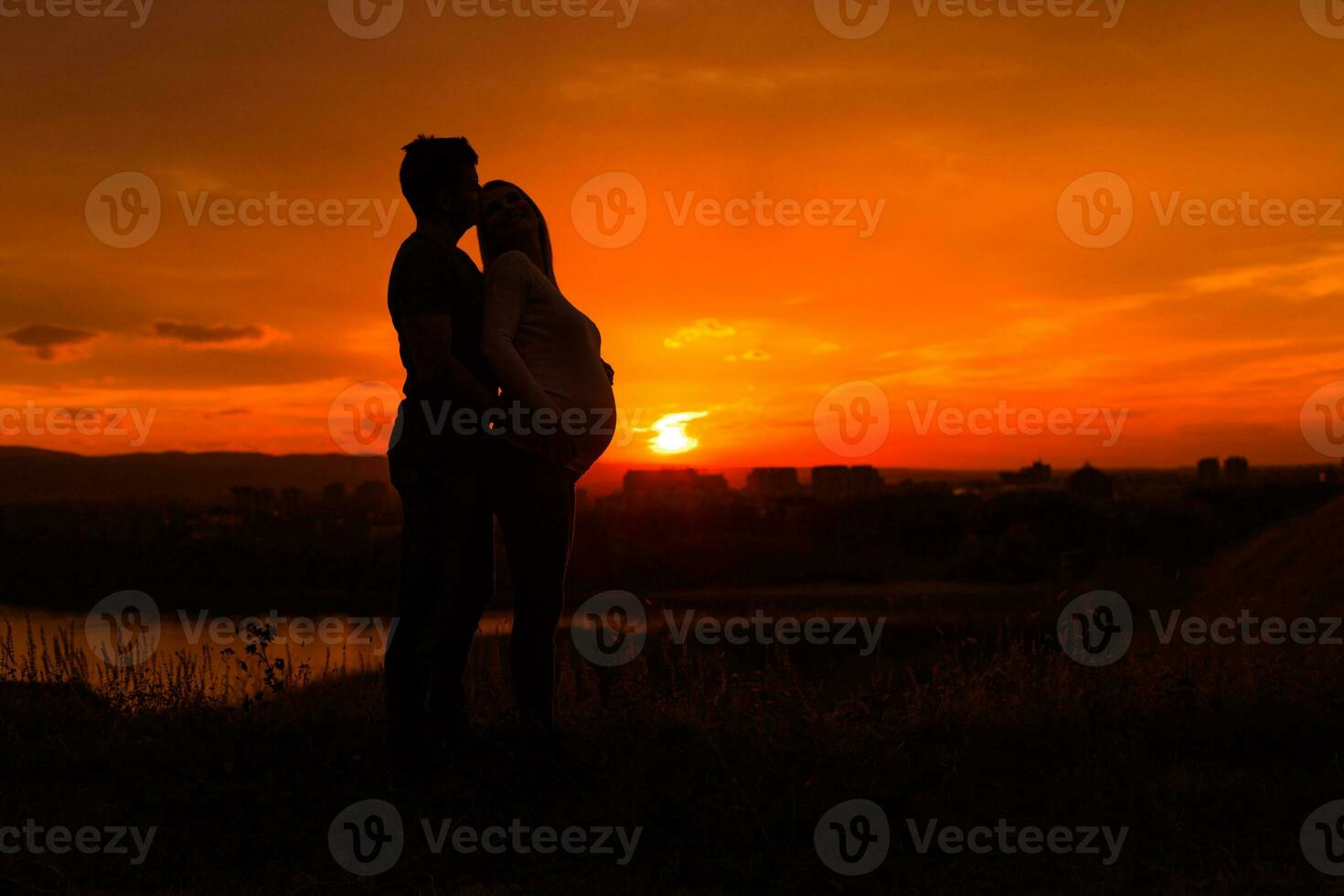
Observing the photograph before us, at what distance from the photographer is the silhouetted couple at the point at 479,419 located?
418 centimetres

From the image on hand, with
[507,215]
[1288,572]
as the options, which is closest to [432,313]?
[507,215]

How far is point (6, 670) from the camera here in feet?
20.6

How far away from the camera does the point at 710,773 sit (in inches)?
183

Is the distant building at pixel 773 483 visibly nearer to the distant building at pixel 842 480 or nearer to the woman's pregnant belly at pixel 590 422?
the distant building at pixel 842 480

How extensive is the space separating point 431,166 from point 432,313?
2.22 ft

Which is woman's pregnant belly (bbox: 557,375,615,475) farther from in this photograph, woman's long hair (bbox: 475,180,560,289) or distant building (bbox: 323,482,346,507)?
distant building (bbox: 323,482,346,507)

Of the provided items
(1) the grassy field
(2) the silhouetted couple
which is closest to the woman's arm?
(2) the silhouetted couple

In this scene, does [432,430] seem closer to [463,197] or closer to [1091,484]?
[463,197]

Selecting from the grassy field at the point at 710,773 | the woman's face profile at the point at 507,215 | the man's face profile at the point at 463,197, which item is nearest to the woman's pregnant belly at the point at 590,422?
the woman's face profile at the point at 507,215

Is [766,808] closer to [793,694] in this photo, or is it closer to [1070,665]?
[793,694]

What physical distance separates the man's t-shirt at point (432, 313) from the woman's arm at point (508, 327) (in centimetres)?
15

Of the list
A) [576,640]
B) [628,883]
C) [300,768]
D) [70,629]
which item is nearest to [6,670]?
[70,629]

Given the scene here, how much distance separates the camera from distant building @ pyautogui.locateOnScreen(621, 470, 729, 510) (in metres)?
49.8

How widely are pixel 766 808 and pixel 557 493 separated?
1.53 metres
